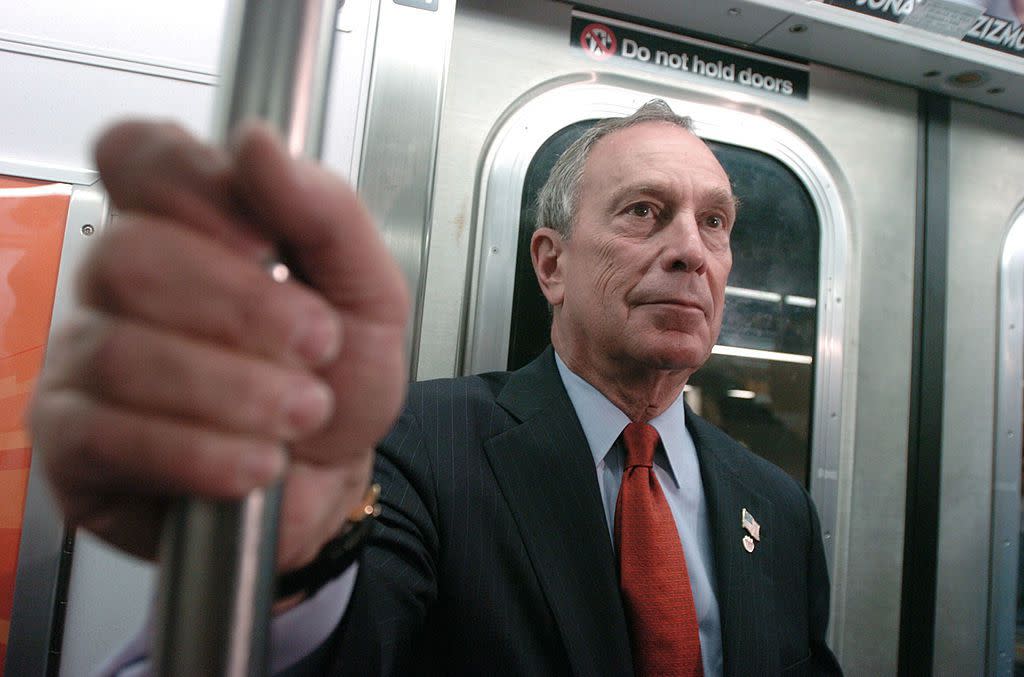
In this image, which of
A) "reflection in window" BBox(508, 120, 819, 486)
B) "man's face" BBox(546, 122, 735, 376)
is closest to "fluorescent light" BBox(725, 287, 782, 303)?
"reflection in window" BBox(508, 120, 819, 486)

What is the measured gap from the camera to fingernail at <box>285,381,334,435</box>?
385 mm

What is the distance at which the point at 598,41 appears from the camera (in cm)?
209

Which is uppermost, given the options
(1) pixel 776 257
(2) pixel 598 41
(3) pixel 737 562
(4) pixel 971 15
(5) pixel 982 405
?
(4) pixel 971 15

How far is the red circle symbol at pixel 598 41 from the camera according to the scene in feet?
6.81

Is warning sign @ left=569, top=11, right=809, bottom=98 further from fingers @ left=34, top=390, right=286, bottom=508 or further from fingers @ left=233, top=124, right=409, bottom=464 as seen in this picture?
fingers @ left=34, top=390, right=286, bottom=508

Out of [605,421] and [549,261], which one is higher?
[549,261]

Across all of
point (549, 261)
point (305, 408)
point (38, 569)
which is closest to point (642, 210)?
point (549, 261)

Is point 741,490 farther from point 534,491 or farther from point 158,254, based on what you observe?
point 158,254

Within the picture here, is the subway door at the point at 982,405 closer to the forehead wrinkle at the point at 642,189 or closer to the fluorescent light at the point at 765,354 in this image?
the fluorescent light at the point at 765,354

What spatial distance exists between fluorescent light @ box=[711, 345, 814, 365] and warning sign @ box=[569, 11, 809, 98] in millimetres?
893

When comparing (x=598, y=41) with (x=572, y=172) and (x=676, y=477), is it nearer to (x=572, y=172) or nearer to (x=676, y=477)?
(x=572, y=172)

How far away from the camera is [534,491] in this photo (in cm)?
157

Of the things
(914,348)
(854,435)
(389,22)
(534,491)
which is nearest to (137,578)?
(534,491)

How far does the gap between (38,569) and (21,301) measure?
62 cm
